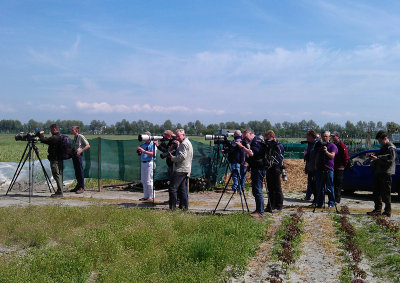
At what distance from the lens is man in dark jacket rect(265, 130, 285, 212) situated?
939cm

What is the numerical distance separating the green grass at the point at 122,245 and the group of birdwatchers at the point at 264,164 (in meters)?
1.09

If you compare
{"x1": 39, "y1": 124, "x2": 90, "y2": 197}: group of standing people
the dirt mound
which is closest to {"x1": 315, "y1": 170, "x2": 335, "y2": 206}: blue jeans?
the dirt mound

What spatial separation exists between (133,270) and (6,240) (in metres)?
3.33

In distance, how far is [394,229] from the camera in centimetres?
791

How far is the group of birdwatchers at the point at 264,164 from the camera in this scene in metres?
9.23

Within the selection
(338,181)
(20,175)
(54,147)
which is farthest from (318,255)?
(20,175)

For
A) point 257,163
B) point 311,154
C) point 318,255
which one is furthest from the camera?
point 311,154

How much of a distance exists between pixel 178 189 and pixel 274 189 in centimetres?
236

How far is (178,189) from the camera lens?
33.1 feet

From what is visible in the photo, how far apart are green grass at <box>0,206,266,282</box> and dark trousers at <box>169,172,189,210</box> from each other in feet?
2.38

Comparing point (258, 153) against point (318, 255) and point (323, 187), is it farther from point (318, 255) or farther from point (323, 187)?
point (318, 255)

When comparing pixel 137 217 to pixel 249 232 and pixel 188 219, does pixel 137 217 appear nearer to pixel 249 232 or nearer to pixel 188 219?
pixel 188 219

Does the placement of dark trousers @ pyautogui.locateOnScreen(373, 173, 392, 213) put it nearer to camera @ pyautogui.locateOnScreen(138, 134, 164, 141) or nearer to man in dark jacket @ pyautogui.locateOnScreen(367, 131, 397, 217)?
man in dark jacket @ pyautogui.locateOnScreen(367, 131, 397, 217)

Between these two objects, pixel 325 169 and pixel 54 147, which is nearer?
pixel 325 169
